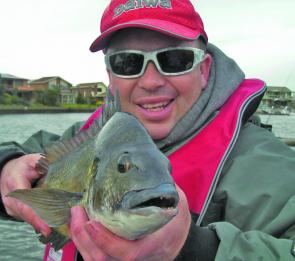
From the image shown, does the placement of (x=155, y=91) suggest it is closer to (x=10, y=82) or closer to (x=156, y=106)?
(x=156, y=106)

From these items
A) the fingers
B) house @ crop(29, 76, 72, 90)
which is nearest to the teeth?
the fingers

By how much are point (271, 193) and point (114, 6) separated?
207 cm

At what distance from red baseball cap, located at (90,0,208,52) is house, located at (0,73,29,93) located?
95.2 m

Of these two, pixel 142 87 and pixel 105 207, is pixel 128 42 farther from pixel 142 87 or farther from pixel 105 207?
pixel 105 207

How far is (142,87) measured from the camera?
11.8 ft

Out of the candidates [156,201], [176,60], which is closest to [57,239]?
[156,201]

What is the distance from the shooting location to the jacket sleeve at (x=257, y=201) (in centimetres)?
241

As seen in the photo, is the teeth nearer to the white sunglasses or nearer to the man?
the man

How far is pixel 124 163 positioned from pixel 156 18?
1930 millimetres

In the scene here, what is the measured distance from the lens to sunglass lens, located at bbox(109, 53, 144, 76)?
3598 millimetres

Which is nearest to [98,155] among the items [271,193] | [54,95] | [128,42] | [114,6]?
[271,193]

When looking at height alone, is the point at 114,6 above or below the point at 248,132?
above

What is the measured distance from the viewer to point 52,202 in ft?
7.80

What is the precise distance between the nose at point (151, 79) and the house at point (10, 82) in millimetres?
95547
